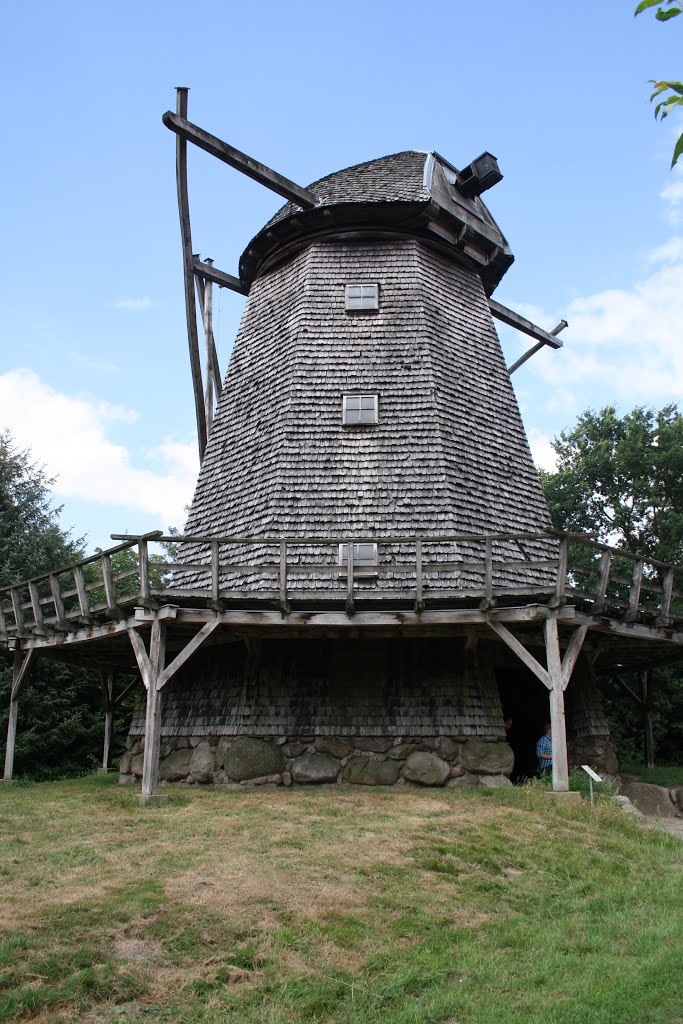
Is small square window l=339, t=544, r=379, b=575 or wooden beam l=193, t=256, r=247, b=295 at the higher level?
wooden beam l=193, t=256, r=247, b=295

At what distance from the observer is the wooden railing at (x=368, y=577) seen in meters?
10.1

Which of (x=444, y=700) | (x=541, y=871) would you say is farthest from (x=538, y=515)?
(x=541, y=871)

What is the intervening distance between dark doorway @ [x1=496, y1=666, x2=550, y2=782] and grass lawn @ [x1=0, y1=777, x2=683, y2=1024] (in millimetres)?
5441

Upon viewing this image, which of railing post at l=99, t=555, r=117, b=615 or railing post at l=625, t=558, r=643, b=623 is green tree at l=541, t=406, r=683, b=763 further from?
railing post at l=99, t=555, r=117, b=615

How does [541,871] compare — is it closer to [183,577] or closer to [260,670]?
[260,670]

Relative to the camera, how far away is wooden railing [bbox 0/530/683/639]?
10.1 metres

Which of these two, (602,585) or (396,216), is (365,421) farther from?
(602,585)

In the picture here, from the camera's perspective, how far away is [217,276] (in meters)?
15.9

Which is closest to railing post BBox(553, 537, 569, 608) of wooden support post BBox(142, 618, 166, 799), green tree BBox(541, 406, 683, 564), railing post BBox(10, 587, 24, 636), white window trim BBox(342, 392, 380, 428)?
white window trim BBox(342, 392, 380, 428)

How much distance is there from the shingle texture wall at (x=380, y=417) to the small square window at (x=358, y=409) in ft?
0.34

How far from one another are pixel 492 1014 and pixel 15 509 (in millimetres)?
16954

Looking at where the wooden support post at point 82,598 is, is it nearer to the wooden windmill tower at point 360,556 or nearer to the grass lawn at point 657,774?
the wooden windmill tower at point 360,556

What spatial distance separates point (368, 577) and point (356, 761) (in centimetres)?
229

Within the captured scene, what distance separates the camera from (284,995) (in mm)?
4684
